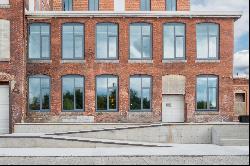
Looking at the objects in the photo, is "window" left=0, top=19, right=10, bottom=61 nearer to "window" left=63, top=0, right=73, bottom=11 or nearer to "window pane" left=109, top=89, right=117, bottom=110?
"window pane" left=109, top=89, right=117, bottom=110

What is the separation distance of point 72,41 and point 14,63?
14.2ft

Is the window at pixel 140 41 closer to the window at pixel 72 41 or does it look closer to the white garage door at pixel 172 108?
the white garage door at pixel 172 108

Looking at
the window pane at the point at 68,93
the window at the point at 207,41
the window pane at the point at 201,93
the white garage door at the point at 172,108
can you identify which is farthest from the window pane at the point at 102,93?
the window at the point at 207,41

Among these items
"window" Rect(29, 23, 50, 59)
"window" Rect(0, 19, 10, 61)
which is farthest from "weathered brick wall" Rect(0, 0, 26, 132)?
"window" Rect(29, 23, 50, 59)

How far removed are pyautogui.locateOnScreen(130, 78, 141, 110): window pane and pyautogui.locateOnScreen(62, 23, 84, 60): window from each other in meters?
3.90

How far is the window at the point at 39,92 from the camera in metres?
25.2

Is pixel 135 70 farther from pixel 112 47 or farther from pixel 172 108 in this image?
pixel 172 108

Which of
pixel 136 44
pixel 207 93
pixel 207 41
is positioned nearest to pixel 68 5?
pixel 136 44

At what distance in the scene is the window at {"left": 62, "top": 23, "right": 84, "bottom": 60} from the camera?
25.5 meters

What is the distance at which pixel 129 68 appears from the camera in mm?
25578

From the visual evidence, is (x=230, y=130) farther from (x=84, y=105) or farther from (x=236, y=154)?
(x=84, y=105)

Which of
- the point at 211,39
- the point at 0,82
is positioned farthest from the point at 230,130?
the point at 0,82

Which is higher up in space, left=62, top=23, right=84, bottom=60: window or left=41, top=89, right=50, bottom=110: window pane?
left=62, top=23, right=84, bottom=60: window

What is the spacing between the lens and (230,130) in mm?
20516
